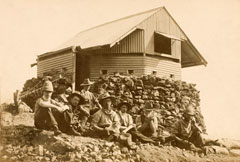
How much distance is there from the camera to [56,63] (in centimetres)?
1000

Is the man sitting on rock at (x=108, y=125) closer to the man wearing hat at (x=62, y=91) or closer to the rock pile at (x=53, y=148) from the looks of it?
the rock pile at (x=53, y=148)

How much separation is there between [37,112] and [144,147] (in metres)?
2.17

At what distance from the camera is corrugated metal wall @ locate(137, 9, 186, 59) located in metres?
10.3

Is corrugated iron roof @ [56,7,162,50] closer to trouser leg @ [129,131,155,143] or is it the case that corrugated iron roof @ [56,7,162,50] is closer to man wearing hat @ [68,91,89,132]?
man wearing hat @ [68,91,89,132]

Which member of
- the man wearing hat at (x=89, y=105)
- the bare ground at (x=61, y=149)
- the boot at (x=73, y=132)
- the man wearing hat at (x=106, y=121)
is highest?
the man wearing hat at (x=89, y=105)

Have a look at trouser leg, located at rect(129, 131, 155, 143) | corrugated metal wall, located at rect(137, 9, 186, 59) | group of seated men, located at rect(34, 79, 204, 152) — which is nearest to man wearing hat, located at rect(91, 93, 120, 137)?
group of seated men, located at rect(34, 79, 204, 152)

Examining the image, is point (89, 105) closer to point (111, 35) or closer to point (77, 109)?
point (77, 109)

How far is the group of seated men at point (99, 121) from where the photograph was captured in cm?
612

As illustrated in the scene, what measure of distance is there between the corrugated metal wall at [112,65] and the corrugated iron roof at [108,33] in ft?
1.54

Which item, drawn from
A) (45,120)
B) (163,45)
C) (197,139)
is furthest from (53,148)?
(163,45)

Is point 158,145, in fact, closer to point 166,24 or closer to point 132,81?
point 132,81

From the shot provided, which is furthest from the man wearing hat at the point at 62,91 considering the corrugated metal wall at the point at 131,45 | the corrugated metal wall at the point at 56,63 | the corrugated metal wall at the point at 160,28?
the corrugated metal wall at the point at 160,28

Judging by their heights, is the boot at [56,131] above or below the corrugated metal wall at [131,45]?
below

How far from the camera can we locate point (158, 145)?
7078 mm
